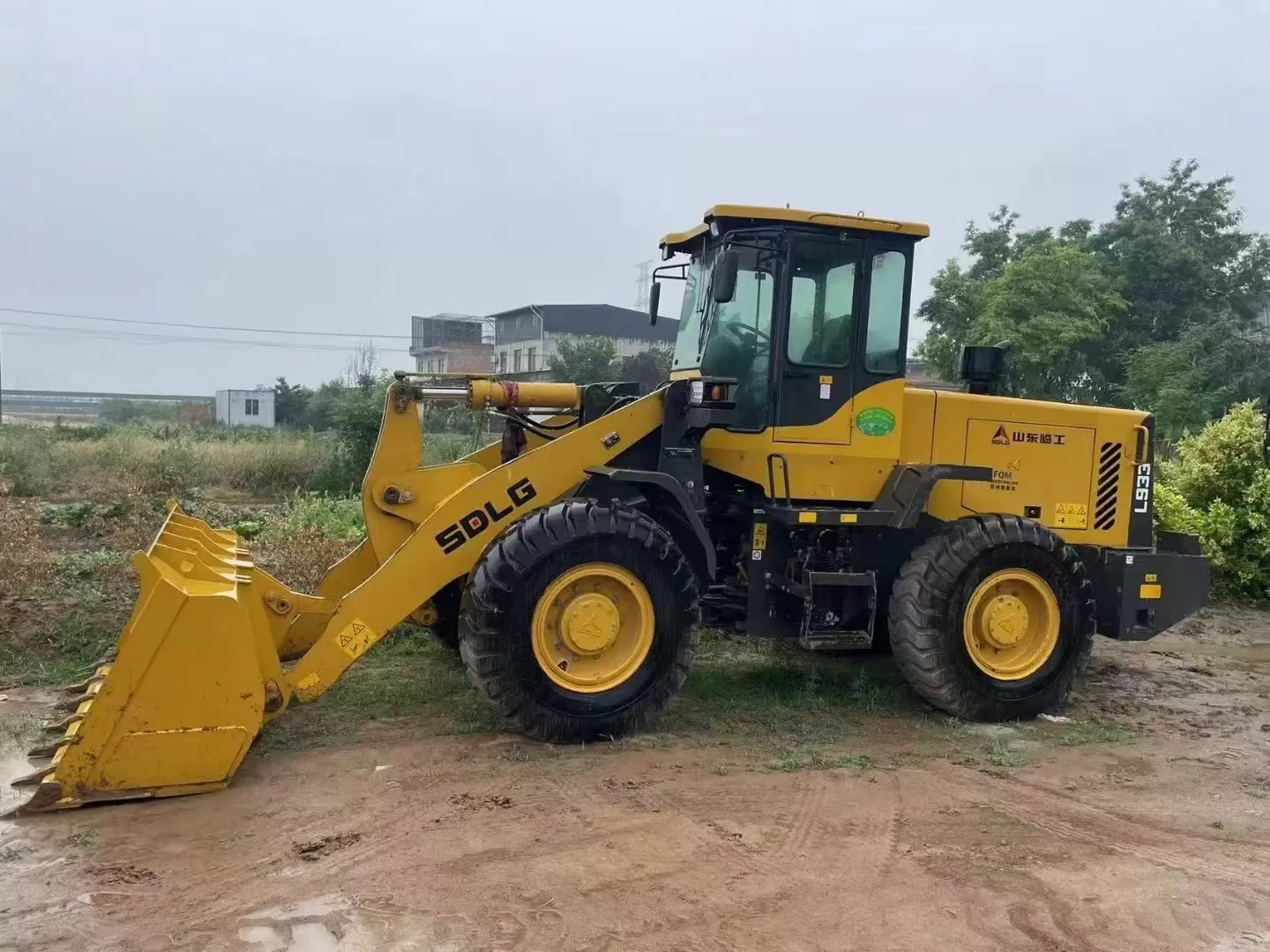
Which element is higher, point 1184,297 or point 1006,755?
point 1184,297

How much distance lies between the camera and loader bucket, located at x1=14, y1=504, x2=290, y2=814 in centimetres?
423

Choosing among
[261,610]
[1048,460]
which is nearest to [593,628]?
[261,610]

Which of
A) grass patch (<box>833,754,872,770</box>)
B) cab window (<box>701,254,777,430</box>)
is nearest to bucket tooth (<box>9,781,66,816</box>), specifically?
grass patch (<box>833,754,872,770</box>)

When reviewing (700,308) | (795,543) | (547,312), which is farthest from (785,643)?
(547,312)

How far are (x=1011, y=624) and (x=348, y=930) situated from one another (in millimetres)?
4381

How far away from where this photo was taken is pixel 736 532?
6363mm

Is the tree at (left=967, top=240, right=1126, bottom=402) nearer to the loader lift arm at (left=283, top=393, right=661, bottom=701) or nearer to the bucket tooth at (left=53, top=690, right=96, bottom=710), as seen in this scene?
the loader lift arm at (left=283, top=393, right=661, bottom=701)

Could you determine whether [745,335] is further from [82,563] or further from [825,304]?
[82,563]

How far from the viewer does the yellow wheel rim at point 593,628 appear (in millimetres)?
5242

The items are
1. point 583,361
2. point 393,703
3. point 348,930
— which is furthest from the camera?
point 583,361

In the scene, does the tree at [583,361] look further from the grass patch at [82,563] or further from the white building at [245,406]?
the white building at [245,406]

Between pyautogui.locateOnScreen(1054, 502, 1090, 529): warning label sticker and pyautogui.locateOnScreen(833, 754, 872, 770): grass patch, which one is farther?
pyautogui.locateOnScreen(1054, 502, 1090, 529): warning label sticker

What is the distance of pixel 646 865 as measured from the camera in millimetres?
3953

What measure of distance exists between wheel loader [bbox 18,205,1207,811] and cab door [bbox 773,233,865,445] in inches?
0.6
